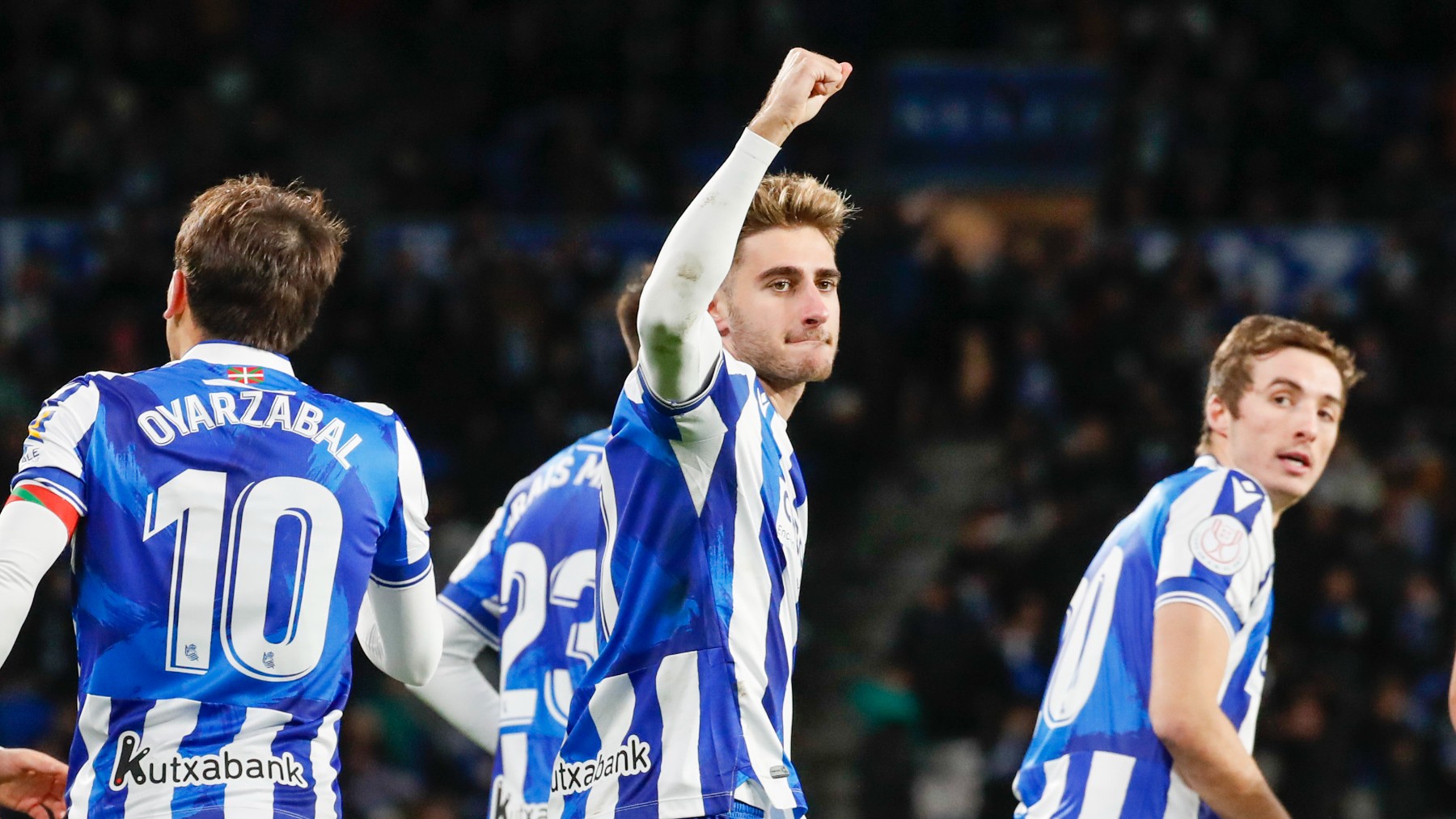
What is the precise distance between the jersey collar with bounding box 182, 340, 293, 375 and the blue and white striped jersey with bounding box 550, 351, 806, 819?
0.76 m

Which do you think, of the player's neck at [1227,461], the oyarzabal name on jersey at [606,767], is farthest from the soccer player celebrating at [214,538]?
the player's neck at [1227,461]

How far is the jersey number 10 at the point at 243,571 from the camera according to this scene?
321 cm

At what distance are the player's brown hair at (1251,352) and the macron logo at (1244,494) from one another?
17.8 inches

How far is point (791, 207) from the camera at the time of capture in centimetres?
397

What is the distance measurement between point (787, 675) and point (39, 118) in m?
14.0

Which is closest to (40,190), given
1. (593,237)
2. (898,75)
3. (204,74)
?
(204,74)

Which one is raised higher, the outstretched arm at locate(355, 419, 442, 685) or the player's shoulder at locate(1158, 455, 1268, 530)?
the player's shoulder at locate(1158, 455, 1268, 530)

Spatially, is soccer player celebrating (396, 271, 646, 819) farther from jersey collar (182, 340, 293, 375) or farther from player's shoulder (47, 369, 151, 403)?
player's shoulder (47, 369, 151, 403)

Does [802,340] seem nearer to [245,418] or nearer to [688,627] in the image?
[688,627]

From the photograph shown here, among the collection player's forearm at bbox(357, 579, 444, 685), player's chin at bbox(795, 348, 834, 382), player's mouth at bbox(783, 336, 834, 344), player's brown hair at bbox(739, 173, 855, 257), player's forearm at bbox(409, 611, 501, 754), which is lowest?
player's forearm at bbox(357, 579, 444, 685)

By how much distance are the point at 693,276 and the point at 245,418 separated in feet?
3.12

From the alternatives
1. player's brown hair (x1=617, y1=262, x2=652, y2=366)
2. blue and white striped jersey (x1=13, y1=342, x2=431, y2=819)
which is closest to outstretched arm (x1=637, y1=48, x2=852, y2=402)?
blue and white striped jersey (x1=13, y1=342, x2=431, y2=819)

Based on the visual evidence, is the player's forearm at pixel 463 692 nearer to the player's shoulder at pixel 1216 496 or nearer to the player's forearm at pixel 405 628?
the player's forearm at pixel 405 628

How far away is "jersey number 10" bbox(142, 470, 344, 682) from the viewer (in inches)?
126
